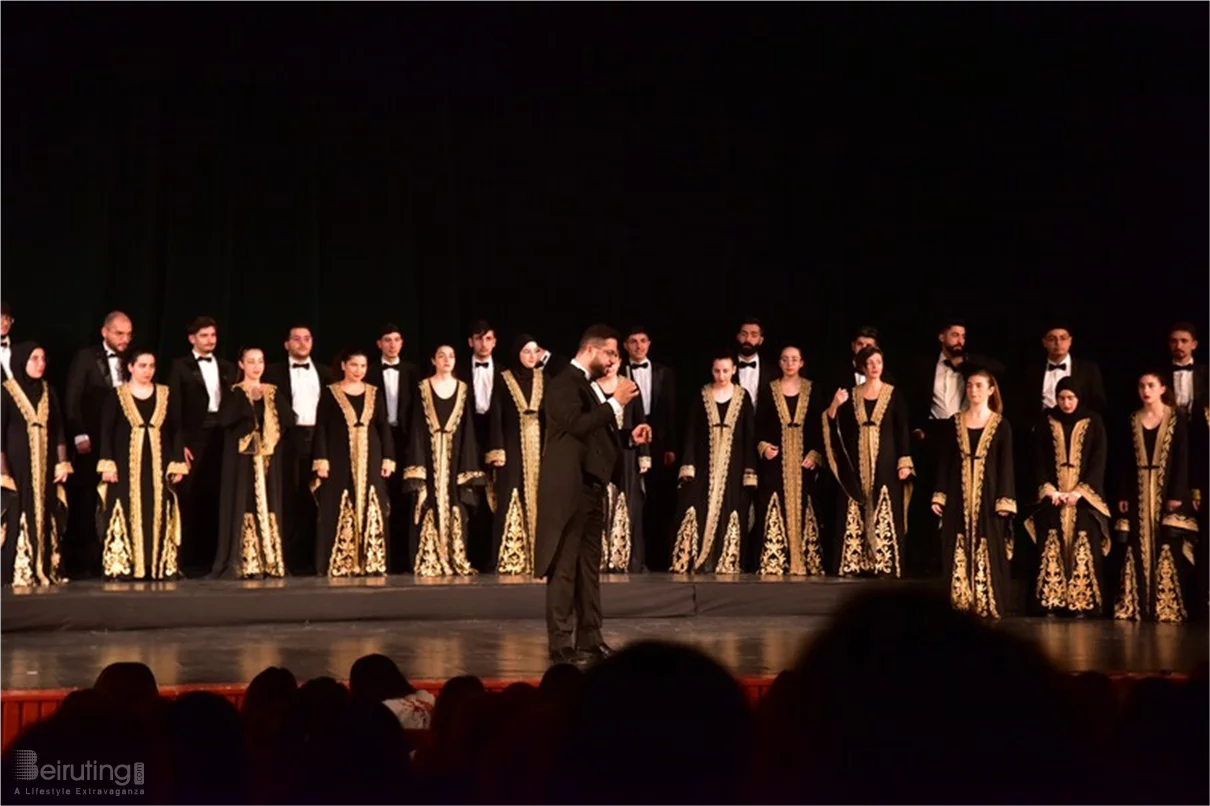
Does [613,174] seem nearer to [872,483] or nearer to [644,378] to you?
[644,378]

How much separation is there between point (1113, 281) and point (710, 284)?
9.23ft

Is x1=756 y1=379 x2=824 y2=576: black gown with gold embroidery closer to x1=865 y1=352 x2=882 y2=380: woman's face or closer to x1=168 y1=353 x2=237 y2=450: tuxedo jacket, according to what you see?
x1=865 y1=352 x2=882 y2=380: woman's face

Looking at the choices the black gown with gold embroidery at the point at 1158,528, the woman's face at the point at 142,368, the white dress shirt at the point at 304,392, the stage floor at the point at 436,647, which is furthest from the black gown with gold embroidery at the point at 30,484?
the black gown with gold embroidery at the point at 1158,528

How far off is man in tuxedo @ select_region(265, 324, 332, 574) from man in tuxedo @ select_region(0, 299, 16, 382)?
150 centimetres

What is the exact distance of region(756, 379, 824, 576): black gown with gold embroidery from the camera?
9336 mm

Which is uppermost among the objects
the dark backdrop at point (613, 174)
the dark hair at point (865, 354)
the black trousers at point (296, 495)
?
the dark backdrop at point (613, 174)

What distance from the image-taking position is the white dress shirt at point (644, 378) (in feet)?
32.3

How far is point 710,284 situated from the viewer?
11.1 meters

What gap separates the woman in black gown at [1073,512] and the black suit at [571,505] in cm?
330

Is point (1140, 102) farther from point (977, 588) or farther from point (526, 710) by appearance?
point (526, 710)

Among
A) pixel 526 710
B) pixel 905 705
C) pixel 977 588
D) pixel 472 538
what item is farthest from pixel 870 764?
pixel 472 538

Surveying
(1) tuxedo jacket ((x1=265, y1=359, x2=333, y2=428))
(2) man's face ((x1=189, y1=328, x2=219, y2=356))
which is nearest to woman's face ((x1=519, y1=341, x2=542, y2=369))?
(1) tuxedo jacket ((x1=265, y1=359, x2=333, y2=428))

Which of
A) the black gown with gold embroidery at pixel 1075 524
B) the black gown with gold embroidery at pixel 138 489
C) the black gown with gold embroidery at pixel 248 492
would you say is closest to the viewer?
the black gown with gold embroidery at pixel 1075 524

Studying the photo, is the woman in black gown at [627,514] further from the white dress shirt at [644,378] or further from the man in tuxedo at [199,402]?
the man in tuxedo at [199,402]
